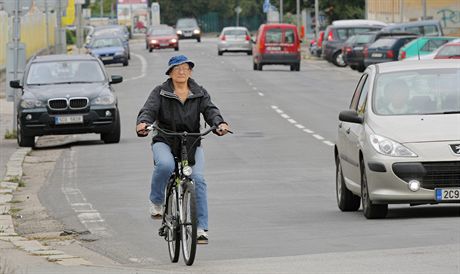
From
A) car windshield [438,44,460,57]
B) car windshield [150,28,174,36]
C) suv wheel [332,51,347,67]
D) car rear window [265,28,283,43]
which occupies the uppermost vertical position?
car windshield [438,44,460,57]

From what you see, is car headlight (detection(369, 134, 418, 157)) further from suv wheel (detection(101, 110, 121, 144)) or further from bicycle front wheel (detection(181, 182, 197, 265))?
suv wheel (detection(101, 110, 121, 144))

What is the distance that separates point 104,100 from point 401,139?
45.0ft

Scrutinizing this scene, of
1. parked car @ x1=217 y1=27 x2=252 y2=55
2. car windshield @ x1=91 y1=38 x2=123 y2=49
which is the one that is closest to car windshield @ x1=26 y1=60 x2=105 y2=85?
car windshield @ x1=91 y1=38 x2=123 y2=49

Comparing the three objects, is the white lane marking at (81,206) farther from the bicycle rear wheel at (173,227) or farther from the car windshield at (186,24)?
the car windshield at (186,24)

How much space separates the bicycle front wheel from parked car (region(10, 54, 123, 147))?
1582 cm

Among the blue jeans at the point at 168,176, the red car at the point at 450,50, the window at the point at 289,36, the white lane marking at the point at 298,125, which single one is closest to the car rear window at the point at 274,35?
the window at the point at 289,36

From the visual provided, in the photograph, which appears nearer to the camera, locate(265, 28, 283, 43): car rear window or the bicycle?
the bicycle

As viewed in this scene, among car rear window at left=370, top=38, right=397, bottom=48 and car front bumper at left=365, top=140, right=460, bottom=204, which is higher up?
car front bumper at left=365, top=140, right=460, bottom=204

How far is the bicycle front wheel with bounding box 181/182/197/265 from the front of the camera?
36.4ft

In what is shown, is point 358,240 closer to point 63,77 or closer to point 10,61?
point 63,77

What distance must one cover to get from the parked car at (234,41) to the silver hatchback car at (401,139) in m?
68.0

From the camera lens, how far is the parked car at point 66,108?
2714cm

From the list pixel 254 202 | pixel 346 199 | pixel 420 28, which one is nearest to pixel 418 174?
pixel 346 199

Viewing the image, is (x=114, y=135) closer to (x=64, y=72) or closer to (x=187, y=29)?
(x=64, y=72)
